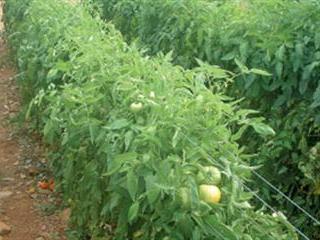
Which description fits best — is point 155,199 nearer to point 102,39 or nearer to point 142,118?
point 142,118

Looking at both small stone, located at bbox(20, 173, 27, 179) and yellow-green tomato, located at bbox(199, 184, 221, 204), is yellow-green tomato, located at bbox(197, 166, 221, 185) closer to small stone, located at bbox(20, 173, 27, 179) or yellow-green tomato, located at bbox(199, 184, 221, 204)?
yellow-green tomato, located at bbox(199, 184, 221, 204)

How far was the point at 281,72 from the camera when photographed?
3145 mm

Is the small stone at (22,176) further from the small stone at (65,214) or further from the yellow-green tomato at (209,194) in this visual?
A: the yellow-green tomato at (209,194)

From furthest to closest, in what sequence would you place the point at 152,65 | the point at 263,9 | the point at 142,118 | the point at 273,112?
1. the point at 263,9
2. the point at 273,112
3. the point at 152,65
4. the point at 142,118

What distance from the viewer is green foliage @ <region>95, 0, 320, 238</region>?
10.1ft

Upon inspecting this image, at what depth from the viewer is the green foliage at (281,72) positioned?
307cm

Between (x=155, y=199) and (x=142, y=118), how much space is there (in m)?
0.44

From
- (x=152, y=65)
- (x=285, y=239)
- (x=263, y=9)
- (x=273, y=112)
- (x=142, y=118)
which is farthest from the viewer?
(x=263, y=9)

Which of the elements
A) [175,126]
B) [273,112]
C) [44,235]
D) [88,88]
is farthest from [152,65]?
[44,235]

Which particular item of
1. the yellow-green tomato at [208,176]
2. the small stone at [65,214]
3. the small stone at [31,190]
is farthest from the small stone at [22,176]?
the yellow-green tomato at [208,176]

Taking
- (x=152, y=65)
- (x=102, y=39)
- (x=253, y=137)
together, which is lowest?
(x=253, y=137)

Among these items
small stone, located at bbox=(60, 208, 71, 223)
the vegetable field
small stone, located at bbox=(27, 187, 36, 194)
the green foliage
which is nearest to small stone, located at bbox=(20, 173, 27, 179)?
small stone, located at bbox=(27, 187, 36, 194)

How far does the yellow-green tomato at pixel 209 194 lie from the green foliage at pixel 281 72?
1.21m

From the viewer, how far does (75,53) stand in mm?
3088
